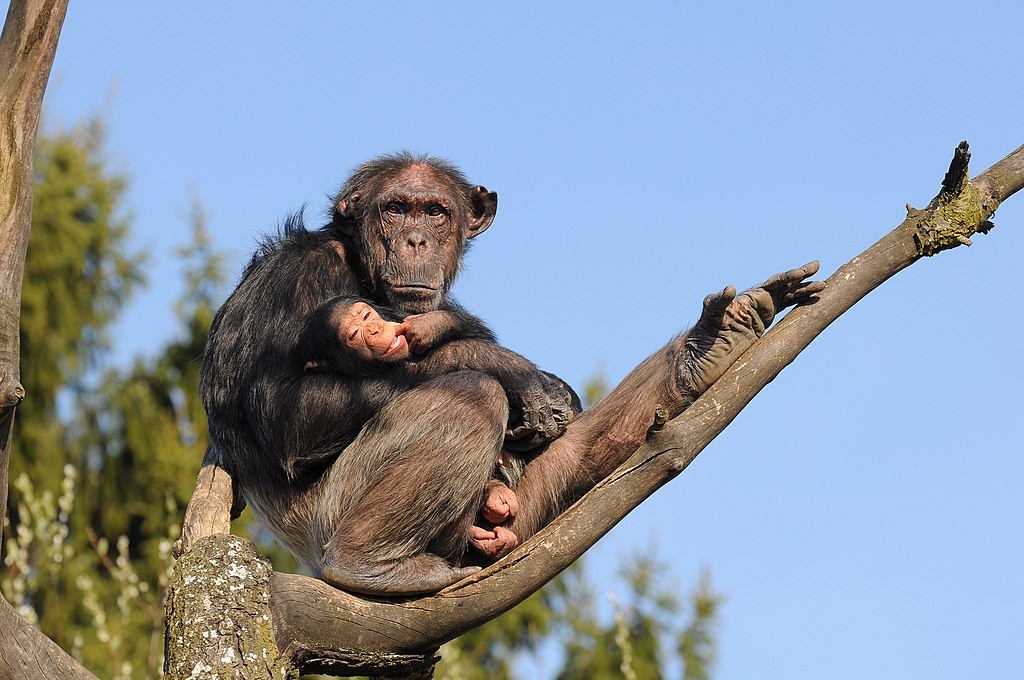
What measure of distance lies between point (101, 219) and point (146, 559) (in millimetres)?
5275

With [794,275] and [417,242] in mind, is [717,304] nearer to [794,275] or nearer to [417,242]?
[794,275]

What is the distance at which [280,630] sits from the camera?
5.13 m

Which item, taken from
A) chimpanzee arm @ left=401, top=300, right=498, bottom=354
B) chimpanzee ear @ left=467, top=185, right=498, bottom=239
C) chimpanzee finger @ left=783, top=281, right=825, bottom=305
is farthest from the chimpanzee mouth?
chimpanzee finger @ left=783, top=281, right=825, bottom=305

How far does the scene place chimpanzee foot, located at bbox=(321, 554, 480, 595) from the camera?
5.39 metres

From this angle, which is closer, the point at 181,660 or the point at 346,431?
the point at 181,660

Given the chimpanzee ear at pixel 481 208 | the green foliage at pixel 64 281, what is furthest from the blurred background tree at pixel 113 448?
the chimpanzee ear at pixel 481 208

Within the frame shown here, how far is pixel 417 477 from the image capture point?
5754mm

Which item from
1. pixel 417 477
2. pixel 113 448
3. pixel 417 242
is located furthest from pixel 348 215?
pixel 113 448

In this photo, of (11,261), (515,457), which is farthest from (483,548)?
A: (11,261)

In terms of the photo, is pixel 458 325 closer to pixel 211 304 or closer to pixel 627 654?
pixel 627 654

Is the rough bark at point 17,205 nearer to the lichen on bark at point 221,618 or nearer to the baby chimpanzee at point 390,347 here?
the lichen on bark at point 221,618

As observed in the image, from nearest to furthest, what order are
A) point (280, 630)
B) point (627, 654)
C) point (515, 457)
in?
1. point (280, 630)
2. point (515, 457)
3. point (627, 654)

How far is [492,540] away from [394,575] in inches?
28.6

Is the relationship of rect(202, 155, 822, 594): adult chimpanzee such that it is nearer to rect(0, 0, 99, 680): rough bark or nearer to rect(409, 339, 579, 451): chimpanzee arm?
rect(409, 339, 579, 451): chimpanzee arm
